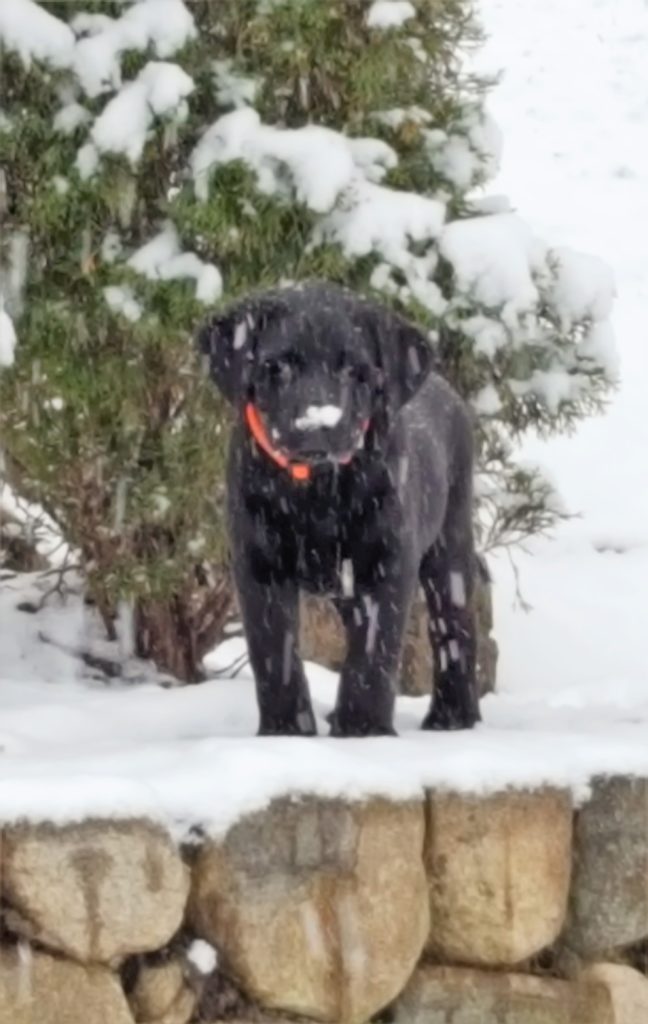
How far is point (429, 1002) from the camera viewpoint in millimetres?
3902

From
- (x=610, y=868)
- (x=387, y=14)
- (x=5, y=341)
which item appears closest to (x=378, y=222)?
(x=387, y=14)

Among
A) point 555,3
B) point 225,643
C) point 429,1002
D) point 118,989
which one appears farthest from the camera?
point 555,3

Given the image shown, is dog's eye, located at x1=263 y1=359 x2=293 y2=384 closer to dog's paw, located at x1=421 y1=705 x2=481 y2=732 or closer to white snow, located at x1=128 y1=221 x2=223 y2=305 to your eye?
dog's paw, located at x1=421 y1=705 x2=481 y2=732

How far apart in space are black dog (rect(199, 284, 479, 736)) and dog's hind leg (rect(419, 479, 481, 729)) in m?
0.31

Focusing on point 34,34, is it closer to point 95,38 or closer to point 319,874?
point 95,38

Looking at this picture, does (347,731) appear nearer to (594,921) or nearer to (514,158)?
(594,921)

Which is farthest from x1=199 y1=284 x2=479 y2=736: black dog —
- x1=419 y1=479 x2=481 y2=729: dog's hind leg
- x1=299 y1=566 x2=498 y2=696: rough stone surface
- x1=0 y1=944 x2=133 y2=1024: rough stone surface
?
x1=299 y1=566 x2=498 y2=696: rough stone surface

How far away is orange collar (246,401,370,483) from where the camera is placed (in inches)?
148

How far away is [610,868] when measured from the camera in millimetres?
4016

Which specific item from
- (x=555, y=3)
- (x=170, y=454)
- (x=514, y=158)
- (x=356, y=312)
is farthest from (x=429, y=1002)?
(x=555, y=3)

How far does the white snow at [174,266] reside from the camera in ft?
17.8

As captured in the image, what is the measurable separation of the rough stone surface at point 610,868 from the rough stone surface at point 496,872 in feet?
0.20

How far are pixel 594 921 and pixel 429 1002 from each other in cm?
39

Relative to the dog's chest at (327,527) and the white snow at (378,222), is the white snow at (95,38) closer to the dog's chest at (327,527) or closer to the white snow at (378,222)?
the white snow at (378,222)
